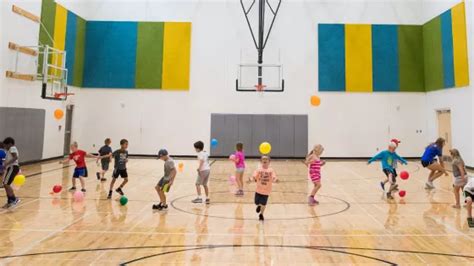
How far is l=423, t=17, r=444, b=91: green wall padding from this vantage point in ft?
62.6

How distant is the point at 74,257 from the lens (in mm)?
4965

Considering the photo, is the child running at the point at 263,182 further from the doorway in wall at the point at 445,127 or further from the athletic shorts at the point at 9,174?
the doorway in wall at the point at 445,127

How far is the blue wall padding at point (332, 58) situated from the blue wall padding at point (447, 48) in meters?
5.26

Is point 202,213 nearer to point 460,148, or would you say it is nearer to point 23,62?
point 23,62

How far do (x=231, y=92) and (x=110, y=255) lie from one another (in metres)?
17.1

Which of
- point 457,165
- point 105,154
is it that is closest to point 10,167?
point 105,154

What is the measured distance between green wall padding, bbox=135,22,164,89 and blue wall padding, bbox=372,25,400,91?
1310 centimetres

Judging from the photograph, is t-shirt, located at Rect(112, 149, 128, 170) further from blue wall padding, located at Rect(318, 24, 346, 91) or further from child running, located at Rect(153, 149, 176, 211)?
blue wall padding, located at Rect(318, 24, 346, 91)

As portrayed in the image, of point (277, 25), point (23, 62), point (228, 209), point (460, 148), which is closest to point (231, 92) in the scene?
point (277, 25)

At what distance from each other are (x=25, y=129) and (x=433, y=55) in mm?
21667

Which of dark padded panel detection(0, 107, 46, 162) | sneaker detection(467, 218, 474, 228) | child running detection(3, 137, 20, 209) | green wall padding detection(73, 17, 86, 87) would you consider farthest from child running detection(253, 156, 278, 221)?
green wall padding detection(73, 17, 86, 87)

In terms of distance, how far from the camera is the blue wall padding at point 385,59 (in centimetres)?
2112

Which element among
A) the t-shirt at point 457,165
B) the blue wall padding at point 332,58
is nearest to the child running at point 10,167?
the t-shirt at point 457,165

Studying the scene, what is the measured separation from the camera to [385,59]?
21.1 metres
